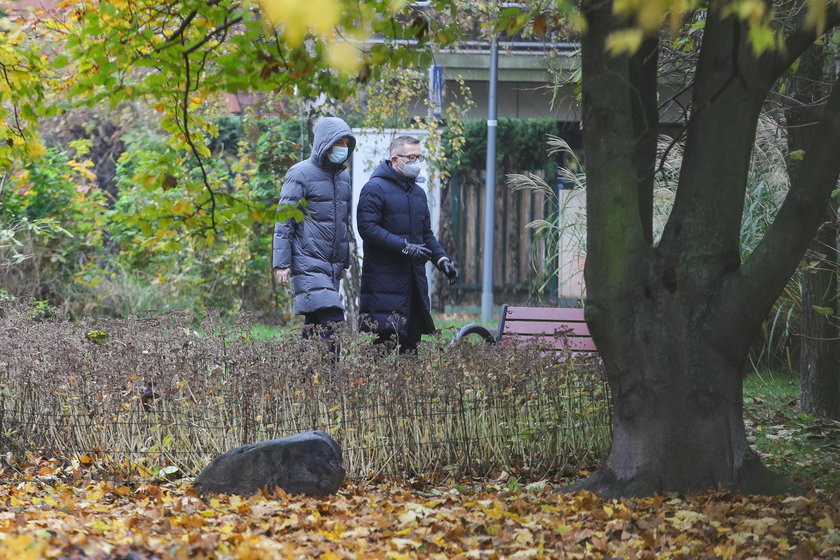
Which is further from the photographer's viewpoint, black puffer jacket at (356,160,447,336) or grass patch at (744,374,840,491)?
black puffer jacket at (356,160,447,336)

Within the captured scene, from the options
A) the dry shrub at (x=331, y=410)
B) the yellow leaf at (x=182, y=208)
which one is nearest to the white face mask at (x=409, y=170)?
the dry shrub at (x=331, y=410)

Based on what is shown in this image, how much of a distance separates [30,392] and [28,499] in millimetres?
1134

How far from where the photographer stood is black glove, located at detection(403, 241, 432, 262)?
7.84 m

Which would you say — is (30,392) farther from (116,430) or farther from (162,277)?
(162,277)

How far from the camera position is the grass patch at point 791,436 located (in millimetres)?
6574

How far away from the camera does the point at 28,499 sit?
5672 millimetres

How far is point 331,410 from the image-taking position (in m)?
6.30

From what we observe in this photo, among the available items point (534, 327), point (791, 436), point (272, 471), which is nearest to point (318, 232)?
point (534, 327)

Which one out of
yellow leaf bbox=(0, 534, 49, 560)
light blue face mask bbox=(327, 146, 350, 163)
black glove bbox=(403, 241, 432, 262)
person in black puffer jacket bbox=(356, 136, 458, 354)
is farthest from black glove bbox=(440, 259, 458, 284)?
yellow leaf bbox=(0, 534, 49, 560)

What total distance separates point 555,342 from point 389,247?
1310mm

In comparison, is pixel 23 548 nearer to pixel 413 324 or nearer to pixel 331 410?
pixel 331 410

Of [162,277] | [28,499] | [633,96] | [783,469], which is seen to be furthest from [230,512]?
[162,277]

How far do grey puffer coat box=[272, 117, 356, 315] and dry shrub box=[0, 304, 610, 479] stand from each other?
1.13m

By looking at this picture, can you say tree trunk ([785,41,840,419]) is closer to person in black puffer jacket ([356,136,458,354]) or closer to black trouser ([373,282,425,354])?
person in black puffer jacket ([356,136,458,354])
